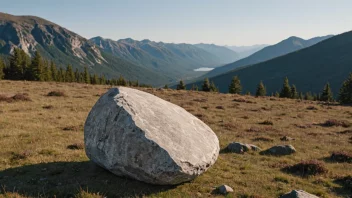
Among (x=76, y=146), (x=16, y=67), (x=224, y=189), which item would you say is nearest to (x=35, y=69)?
(x=16, y=67)

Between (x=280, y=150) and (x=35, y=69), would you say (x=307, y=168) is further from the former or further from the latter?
(x=35, y=69)

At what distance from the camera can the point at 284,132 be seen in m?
25.4

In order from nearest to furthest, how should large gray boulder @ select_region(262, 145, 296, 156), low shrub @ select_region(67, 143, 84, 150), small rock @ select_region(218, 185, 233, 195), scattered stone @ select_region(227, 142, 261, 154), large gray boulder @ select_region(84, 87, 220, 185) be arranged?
large gray boulder @ select_region(84, 87, 220, 185)
small rock @ select_region(218, 185, 233, 195)
low shrub @ select_region(67, 143, 84, 150)
scattered stone @ select_region(227, 142, 261, 154)
large gray boulder @ select_region(262, 145, 296, 156)

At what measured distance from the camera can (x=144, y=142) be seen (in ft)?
36.2

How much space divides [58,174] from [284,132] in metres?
19.7

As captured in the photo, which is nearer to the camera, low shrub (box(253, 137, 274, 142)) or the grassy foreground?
the grassy foreground

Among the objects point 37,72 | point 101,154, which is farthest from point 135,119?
point 37,72

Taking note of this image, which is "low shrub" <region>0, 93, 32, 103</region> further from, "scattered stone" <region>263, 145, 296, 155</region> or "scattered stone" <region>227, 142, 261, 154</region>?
"scattered stone" <region>263, 145, 296, 155</region>

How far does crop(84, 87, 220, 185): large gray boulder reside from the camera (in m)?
10.9

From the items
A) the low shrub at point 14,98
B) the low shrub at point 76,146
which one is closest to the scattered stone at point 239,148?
the low shrub at point 76,146

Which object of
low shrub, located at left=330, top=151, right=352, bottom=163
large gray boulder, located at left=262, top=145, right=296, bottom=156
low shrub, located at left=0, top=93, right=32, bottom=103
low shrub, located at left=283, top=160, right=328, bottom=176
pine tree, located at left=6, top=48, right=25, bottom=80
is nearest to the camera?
low shrub, located at left=283, top=160, right=328, bottom=176

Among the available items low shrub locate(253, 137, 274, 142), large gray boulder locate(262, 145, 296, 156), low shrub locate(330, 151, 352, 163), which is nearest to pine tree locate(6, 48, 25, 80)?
low shrub locate(253, 137, 274, 142)

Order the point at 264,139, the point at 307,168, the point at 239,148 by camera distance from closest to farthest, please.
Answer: the point at 307,168, the point at 239,148, the point at 264,139

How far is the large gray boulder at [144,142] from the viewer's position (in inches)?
430
